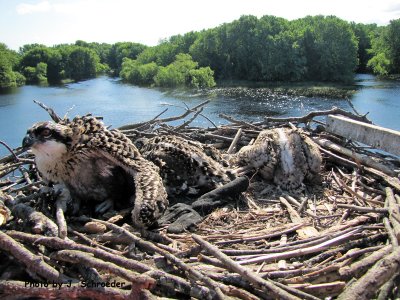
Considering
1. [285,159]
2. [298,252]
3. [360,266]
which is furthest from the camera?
[285,159]

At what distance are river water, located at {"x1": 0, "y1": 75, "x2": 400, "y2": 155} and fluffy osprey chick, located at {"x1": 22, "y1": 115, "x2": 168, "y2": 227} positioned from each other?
21.2m

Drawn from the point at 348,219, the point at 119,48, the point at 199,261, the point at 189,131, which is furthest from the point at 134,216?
the point at 119,48

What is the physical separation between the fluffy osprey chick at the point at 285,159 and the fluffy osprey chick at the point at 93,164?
61.8 inches

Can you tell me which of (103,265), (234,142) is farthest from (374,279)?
(234,142)

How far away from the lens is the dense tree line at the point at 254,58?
61969 millimetres

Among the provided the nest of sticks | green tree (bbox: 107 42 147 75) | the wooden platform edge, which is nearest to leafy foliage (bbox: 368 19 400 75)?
green tree (bbox: 107 42 147 75)

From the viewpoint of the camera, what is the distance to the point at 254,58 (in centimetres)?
6725

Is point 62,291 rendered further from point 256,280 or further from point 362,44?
point 362,44

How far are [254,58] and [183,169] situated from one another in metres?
64.7

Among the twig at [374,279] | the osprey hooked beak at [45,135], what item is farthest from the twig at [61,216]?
the twig at [374,279]

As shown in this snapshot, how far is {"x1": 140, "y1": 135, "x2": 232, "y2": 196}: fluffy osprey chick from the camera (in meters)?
4.75

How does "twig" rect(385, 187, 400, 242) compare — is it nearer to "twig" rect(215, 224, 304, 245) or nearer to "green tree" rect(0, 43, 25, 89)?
"twig" rect(215, 224, 304, 245)

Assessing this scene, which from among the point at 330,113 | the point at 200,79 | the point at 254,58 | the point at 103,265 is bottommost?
the point at 200,79

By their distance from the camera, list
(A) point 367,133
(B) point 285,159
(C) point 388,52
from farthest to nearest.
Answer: (C) point 388,52 < (A) point 367,133 < (B) point 285,159
